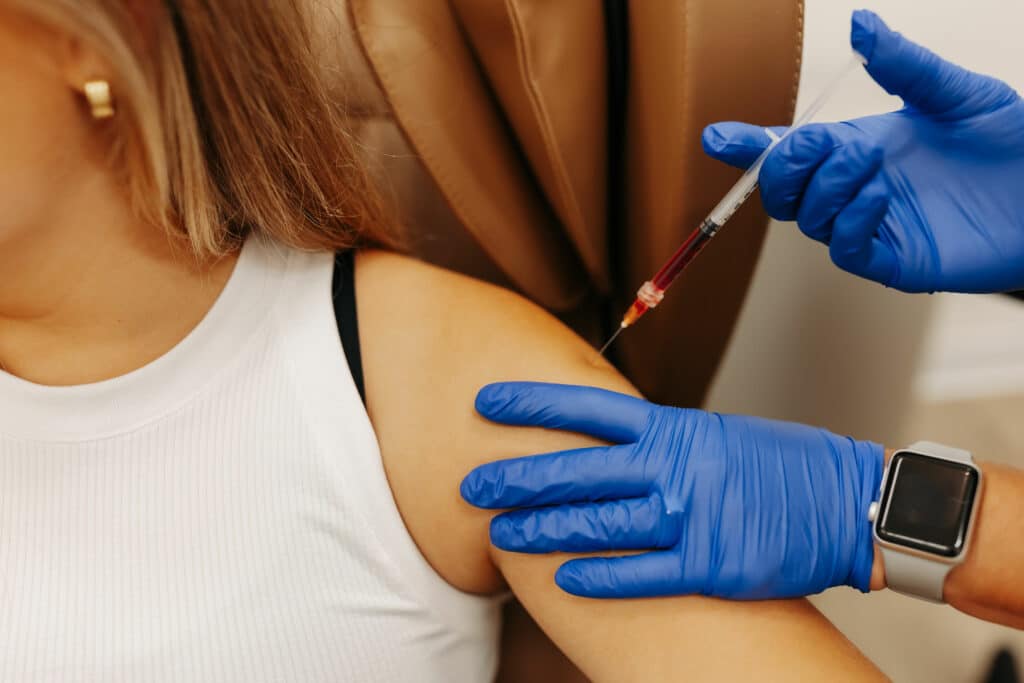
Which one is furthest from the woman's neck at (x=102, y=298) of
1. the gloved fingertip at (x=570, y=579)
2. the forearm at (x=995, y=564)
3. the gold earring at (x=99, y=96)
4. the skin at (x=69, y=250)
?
the forearm at (x=995, y=564)

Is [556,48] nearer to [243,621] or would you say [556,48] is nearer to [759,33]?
[759,33]

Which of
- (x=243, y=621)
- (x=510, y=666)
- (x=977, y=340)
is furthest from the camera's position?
(x=977, y=340)

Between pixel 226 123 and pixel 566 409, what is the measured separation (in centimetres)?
41

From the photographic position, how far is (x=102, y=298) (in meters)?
0.79

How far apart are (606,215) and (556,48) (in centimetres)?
26

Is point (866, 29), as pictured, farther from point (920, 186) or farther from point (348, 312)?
point (348, 312)

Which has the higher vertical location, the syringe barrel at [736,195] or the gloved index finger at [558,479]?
the syringe barrel at [736,195]

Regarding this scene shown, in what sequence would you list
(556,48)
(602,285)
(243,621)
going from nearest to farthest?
(243,621) < (556,48) < (602,285)

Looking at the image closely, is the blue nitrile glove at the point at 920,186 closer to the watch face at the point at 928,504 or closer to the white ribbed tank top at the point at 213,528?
the watch face at the point at 928,504

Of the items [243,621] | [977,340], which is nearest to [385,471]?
[243,621]

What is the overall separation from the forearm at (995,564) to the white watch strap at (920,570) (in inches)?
0.7

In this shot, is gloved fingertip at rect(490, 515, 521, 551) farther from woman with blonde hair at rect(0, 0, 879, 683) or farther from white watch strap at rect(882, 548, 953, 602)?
white watch strap at rect(882, 548, 953, 602)

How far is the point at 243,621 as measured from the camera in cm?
75

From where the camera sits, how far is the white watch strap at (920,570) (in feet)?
2.53
